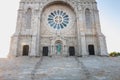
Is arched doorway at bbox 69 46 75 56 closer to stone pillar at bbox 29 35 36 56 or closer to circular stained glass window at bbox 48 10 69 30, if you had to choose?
circular stained glass window at bbox 48 10 69 30

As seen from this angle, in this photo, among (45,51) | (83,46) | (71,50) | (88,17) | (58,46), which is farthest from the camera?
(88,17)

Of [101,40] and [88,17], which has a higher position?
[88,17]

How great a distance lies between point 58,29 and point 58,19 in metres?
2.19

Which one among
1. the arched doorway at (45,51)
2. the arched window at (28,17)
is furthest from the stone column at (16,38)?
the arched doorway at (45,51)

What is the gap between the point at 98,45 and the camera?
27766 millimetres

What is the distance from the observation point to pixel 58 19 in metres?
31.0

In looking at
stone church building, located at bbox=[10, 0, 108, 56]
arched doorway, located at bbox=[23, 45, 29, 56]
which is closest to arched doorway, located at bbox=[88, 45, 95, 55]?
stone church building, located at bbox=[10, 0, 108, 56]

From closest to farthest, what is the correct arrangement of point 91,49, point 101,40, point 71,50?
point 101,40
point 91,49
point 71,50

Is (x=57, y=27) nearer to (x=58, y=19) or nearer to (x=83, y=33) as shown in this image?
(x=58, y=19)

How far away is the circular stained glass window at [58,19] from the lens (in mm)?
30439

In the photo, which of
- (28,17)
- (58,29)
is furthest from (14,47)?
(58,29)

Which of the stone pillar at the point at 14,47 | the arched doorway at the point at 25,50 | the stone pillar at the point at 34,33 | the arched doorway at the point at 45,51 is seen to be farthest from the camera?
the arched doorway at the point at 45,51

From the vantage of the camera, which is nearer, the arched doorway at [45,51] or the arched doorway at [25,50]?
the arched doorway at [25,50]

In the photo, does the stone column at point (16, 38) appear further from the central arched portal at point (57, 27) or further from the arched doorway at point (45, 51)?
the arched doorway at point (45, 51)
